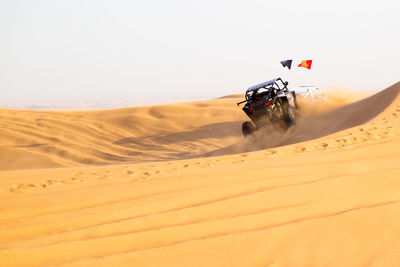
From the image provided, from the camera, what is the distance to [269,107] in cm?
907

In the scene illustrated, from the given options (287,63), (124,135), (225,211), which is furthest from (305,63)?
(225,211)

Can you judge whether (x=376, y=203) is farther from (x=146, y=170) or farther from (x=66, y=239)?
(x=146, y=170)

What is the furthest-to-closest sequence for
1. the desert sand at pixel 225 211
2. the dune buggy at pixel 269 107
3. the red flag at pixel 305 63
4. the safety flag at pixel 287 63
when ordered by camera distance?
the red flag at pixel 305 63
the safety flag at pixel 287 63
the dune buggy at pixel 269 107
the desert sand at pixel 225 211

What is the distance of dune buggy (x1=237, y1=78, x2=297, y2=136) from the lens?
9.10 m

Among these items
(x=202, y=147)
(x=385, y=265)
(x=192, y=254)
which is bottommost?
(x=202, y=147)

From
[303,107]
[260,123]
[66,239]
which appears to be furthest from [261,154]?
[303,107]

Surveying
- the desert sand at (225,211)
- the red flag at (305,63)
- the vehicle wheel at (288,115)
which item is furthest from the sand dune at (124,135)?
the desert sand at (225,211)

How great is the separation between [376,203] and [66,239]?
2467 millimetres

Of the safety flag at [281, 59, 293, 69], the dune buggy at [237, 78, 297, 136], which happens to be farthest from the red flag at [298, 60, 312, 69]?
the dune buggy at [237, 78, 297, 136]

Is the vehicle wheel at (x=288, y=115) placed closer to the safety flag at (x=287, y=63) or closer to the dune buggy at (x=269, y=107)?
the dune buggy at (x=269, y=107)

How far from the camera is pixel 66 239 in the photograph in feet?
8.36

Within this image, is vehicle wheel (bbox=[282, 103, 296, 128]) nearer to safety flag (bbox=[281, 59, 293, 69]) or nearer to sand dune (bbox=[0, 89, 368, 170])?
sand dune (bbox=[0, 89, 368, 170])

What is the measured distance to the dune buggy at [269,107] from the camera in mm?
9102

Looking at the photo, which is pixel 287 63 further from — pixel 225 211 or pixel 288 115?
pixel 225 211
